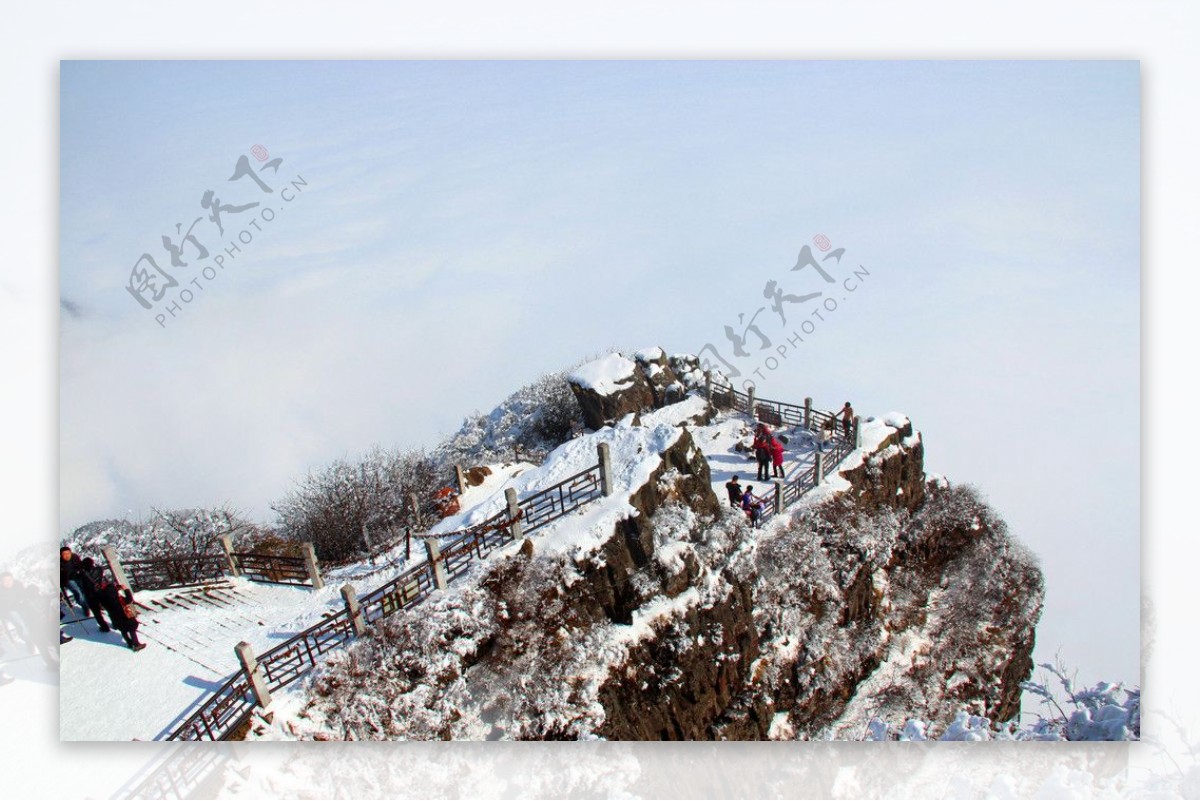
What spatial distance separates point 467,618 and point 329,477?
5.06m

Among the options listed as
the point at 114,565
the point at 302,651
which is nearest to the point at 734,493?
the point at 302,651

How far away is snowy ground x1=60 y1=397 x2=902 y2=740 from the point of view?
757 centimetres

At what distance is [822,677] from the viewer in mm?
9555

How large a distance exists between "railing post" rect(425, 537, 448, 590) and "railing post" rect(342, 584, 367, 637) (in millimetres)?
775

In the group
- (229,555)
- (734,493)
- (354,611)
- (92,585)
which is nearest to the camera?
(354,611)

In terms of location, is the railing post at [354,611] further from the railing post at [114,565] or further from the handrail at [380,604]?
the railing post at [114,565]

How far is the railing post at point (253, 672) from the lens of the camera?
23.1ft

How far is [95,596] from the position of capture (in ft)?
26.4

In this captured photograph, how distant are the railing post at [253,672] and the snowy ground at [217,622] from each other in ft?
0.84

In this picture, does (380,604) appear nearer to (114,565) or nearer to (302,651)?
(302,651)

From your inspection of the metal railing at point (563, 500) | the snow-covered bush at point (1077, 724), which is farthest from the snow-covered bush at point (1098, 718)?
the metal railing at point (563, 500)

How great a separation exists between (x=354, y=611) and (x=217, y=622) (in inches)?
74.5

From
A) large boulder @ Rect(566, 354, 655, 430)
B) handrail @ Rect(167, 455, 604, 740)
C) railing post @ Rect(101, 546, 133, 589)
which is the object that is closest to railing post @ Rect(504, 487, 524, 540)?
handrail @ Rect(167, 455, 604, 740)

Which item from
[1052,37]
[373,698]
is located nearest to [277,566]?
[373,698]
